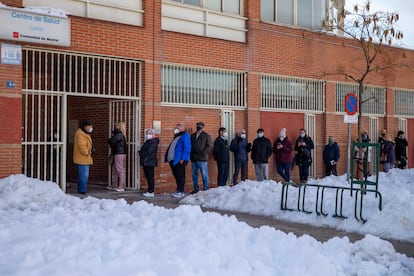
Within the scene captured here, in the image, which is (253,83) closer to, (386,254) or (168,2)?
(168,2)

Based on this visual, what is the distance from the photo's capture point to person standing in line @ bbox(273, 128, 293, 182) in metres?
16.5

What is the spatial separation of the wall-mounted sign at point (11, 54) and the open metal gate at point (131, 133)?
3338 millimetres

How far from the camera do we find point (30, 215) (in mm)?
8492

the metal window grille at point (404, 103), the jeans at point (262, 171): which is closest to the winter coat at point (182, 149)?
the jeans at point (262, 171)

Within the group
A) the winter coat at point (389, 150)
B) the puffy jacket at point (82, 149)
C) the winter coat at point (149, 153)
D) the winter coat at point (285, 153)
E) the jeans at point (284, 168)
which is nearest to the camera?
the puffy jacket at point (82, 149)

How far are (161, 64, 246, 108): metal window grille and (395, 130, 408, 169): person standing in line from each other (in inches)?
284

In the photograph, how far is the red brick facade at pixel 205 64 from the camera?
11836 mm

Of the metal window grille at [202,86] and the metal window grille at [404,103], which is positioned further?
the metal window grille at [404,103]

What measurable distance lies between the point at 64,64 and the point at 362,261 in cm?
858

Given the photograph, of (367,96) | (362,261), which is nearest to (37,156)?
(362,261)

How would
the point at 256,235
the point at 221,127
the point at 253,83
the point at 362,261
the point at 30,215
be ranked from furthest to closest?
the point at 253,83, the point at 221,127, the point at 30,215, the point at 256,235, the point at 362,261

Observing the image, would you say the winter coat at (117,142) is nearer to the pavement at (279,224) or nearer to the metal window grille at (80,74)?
the metal window grille at (80,74)

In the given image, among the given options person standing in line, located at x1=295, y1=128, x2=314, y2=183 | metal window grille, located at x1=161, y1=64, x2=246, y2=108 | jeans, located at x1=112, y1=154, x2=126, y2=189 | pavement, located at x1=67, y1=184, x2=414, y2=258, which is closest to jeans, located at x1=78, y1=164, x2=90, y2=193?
pavement, located at x1=67, y1=184, x2=414, y2=258

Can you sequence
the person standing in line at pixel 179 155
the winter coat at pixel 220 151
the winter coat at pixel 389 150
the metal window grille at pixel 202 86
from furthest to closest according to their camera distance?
the winter coat at pixel 389 150
the winter coat at pixel 220 151
the metal window grille at pixel 202 86
the person standing in line at pixel 179 155
